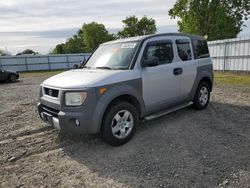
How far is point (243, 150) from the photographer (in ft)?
→ 13.0

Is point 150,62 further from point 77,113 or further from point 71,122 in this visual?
point 71,122

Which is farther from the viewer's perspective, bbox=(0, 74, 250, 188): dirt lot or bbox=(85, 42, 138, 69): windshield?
bbox=(85, 42, 138, 69): windshield

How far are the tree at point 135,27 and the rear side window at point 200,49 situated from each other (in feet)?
130

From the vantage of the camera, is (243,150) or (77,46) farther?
(77,46)

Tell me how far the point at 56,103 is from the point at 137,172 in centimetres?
180

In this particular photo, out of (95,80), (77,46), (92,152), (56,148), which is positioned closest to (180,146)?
(92,152)

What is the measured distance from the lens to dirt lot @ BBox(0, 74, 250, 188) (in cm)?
328

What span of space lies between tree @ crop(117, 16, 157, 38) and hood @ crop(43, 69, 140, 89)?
41866mm

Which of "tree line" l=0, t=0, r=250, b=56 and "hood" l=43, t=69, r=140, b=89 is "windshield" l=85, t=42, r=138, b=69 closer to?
"hood" l=43, t=69, r=140, b=89

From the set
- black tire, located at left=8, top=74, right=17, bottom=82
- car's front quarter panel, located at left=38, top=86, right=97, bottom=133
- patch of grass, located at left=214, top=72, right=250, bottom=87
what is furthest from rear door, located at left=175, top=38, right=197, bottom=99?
black tire, located at left=8, top=74, right=17, bottom=82

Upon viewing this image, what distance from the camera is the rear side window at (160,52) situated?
4.80 meters

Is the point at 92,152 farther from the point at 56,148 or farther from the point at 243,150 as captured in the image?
the point at 243,150

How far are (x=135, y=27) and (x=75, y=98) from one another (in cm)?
4393

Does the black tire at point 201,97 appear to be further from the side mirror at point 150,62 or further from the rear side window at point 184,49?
the side mirror at point 150,62
